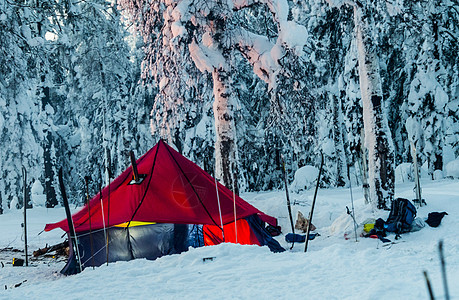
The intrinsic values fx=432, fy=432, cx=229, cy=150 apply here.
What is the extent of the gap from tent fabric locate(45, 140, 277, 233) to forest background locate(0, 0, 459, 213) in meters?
0.63

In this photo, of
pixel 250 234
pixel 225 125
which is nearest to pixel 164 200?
pixel 250 234

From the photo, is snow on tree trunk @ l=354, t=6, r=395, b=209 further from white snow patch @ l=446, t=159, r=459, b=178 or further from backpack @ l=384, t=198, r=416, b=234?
white snow patch @ l=446, t=159, r=459, b=178

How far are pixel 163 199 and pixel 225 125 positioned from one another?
259cm

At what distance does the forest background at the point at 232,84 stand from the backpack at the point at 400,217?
1.52 metres

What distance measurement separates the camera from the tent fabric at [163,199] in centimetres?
702

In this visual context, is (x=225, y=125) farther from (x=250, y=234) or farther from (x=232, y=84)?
(x=250, y=234)

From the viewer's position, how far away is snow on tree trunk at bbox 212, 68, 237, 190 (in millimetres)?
9195

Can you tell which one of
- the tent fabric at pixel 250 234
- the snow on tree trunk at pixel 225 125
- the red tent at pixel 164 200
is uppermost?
the snow on tree trunk at pixel 225 125

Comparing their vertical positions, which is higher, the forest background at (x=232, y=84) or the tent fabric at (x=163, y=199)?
the forest background at (x=232, y=84)

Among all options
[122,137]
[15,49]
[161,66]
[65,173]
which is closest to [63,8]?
[15,49]

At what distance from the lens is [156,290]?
3.99 metres

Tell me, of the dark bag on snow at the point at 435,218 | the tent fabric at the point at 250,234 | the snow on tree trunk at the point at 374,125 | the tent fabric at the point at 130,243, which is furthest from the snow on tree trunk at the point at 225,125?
the dark bag on snow at the point at 435,218

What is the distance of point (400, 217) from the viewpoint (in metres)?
6.86

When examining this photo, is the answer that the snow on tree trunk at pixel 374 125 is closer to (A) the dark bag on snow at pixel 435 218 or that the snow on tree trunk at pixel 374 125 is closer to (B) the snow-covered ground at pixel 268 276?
(A) the dark bag on snow at pixel 435 218
